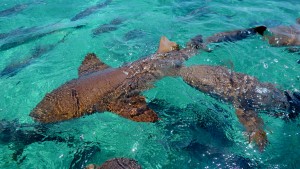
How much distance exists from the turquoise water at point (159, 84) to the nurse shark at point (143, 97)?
169 millimetres

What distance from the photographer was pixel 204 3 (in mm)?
9688

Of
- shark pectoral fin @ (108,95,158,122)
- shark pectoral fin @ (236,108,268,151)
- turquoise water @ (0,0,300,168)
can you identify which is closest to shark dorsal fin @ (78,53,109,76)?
turquoise water @ (0,0,300,168)

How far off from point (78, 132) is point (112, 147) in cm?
64

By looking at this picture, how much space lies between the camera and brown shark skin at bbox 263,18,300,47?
21.4 ft

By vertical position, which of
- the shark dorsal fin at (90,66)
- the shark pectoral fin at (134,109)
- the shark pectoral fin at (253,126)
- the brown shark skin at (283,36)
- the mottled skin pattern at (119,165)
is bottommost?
the mottled skin pattern at (119,165)

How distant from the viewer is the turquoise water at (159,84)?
4297 millimetres

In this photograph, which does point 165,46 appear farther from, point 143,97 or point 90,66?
point 90,66

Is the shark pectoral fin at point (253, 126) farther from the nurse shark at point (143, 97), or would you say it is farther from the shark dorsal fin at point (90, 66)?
the shark dorsal fin at point (90, 66)

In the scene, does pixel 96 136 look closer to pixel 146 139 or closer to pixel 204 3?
pixel 146 139

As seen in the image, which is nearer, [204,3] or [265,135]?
[265,135]

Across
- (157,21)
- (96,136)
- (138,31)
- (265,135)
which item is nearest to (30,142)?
(96,136)

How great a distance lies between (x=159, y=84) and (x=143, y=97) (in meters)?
0.70

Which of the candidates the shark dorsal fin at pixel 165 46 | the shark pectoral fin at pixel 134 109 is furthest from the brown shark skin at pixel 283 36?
the shark pectoral fin at pixel 134 109

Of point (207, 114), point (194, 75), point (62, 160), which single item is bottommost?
point (62, 160)
